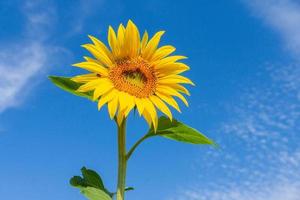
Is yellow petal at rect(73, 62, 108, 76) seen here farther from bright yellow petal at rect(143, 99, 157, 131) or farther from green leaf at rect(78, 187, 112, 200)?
green leaf at rect(78, 187, 112, 200)

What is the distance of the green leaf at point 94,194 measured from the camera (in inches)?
145

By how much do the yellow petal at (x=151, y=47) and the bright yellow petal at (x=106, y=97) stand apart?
330 millimetres

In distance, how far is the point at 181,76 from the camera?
3904 mm

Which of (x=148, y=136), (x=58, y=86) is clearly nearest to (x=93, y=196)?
(x=148, y=136)

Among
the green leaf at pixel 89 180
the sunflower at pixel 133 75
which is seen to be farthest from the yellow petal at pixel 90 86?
the green leaf at pixel 89 180

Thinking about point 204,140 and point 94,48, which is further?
point 204,140

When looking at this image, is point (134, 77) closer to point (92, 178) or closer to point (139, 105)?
point (139, 105)

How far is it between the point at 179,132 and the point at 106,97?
0.65 metres

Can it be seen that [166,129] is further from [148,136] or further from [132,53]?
[132,53]

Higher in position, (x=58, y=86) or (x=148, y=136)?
(x=58, y=86)

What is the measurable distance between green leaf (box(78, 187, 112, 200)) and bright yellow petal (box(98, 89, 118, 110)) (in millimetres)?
496

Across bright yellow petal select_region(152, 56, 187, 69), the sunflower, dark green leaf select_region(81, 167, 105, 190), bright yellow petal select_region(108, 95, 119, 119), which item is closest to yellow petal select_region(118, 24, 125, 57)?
the sunflower

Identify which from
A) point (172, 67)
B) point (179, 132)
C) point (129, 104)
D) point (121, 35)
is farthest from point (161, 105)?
point (121, 35)

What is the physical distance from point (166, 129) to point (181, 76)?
384mm
